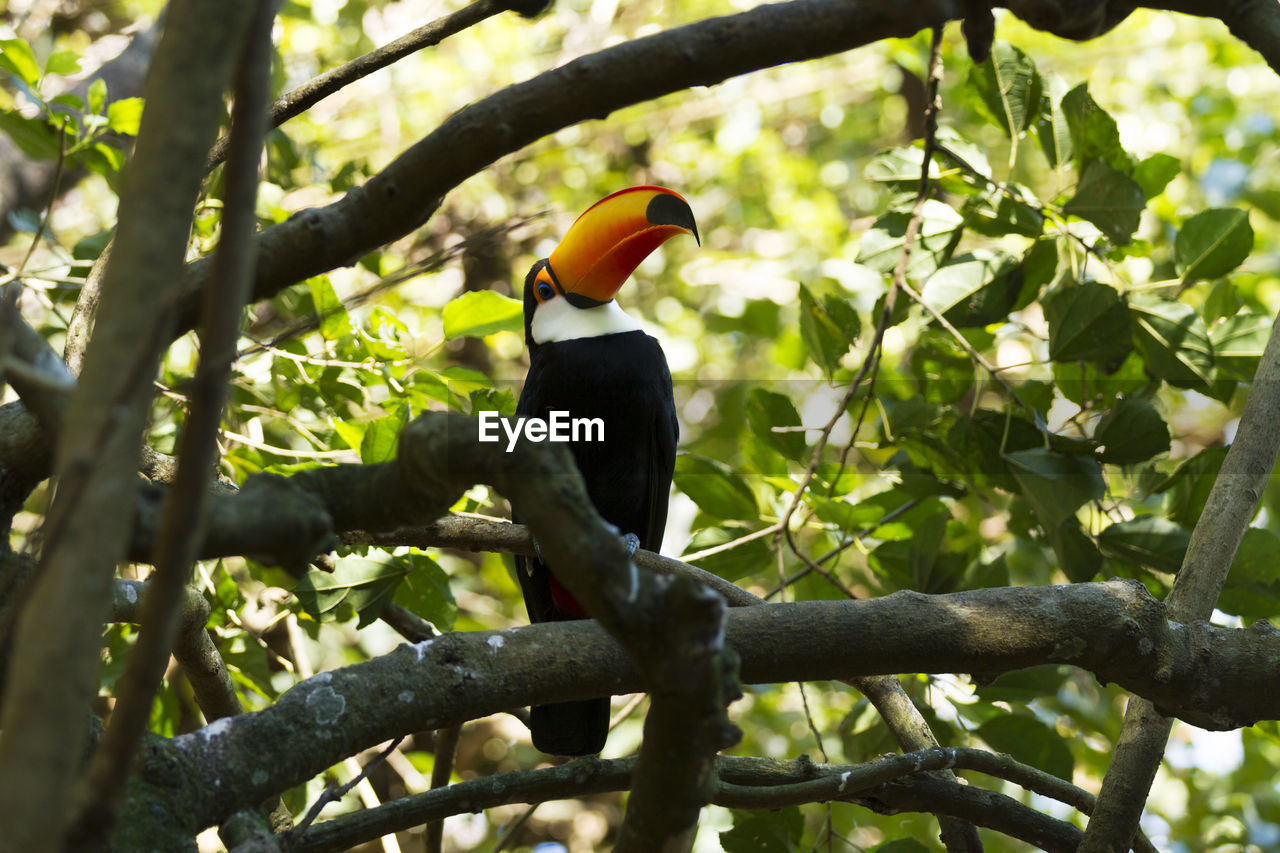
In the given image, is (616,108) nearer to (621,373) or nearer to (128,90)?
(621,373)

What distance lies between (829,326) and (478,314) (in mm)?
925

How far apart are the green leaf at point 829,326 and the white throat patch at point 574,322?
0.67 meters

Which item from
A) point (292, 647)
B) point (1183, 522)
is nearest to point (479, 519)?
point (292, 647)

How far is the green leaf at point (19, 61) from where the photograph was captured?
2.36 meters

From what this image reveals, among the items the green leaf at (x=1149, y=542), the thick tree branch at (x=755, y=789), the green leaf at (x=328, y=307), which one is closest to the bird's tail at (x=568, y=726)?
the thick tree branch at (x=755, y=789)

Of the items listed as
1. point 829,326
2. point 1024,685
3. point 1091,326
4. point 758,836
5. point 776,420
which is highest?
point 829,326

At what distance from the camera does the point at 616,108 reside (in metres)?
1.34

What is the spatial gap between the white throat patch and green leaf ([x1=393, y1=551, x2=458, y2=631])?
972 millimetres

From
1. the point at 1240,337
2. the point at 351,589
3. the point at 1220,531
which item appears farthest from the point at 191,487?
the point at 1240,337

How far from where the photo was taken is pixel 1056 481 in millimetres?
2324

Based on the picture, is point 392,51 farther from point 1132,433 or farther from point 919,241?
point 1132,433

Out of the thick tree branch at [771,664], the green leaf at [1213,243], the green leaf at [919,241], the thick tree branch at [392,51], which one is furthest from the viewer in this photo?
the green leaf at [919,241]

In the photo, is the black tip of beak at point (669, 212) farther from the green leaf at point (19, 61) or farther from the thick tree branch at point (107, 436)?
the thick tree branch at point (107, 436)

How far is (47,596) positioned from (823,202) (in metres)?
5.39
